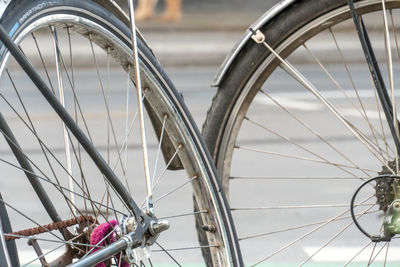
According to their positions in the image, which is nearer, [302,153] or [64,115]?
[64,115]

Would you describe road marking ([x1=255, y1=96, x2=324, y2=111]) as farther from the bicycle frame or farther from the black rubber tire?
the bicycle frame

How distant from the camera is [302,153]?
7.96m

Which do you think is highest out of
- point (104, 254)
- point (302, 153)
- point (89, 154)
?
point (302, 153)

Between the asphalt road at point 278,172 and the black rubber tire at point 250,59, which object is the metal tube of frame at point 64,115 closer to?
the black rubber tire at point 250,59

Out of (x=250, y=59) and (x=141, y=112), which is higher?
(x=250, y=59)

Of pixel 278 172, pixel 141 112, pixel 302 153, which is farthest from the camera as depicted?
pixel 302 153

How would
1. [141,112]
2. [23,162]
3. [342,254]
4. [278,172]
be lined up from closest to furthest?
[23,162] < [141,112] < [342,254] < [278,172]

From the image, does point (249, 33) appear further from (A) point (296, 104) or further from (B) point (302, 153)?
(A) point (296, 104)

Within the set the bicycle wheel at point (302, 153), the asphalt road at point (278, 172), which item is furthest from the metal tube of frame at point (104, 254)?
the asphalt road at point (278, 172)

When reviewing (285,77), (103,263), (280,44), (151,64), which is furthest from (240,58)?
(285,77)

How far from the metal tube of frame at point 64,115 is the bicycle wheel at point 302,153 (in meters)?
0.95

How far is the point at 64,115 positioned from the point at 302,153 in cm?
550

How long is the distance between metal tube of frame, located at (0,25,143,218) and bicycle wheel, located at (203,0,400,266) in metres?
0.95

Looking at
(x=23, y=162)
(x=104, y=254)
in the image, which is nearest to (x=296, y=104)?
(x=23, y=162)
